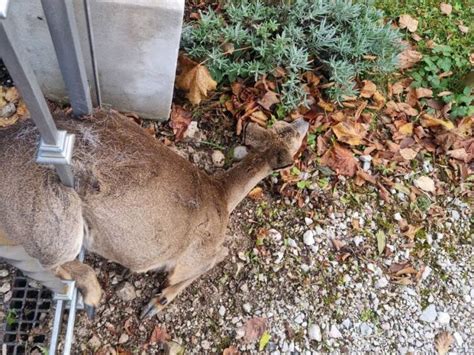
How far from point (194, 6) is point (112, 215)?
2.30 m

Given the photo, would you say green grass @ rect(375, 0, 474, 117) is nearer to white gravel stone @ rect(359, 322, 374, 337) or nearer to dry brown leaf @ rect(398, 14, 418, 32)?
dry brown leaf @ rect(398, 14, 418, 32)

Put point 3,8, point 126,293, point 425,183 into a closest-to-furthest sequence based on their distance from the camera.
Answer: point 3,8 → point 126,293 → point 425,183

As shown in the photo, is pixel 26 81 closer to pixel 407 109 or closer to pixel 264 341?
pixel 264 341

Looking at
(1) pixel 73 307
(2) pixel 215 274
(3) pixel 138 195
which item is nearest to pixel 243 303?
(2) pixel 215 274

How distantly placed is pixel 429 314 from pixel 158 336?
187cm

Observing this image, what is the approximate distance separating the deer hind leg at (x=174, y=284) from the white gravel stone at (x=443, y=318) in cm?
163

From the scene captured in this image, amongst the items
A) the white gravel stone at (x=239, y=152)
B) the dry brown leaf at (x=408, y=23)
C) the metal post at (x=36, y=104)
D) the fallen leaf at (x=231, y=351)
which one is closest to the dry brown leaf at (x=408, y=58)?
the dry brown leaf at (x=408, y=23)

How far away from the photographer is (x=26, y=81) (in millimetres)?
1466

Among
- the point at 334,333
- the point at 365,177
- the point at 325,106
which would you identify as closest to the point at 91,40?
the point at 325,106

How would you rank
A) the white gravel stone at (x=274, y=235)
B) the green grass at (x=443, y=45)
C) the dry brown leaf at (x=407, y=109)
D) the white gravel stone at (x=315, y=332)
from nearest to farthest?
the white gravel stone at (x=315, y=332), the white gravel stone at (x=274, y=235), the dry brown leaf at (x=407, y=109), the green grass at (x=443, y=45)

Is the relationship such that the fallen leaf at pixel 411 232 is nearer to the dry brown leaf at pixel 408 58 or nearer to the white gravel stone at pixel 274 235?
the white gravel stone at pixel 274 235

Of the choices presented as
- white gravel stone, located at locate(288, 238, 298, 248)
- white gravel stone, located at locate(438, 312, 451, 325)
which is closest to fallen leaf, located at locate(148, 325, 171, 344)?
white gravel stone, located at locate(288, 238, 298, 248)

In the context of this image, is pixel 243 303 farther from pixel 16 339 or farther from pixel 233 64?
pixel 233 64

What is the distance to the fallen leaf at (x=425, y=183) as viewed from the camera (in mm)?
4062
